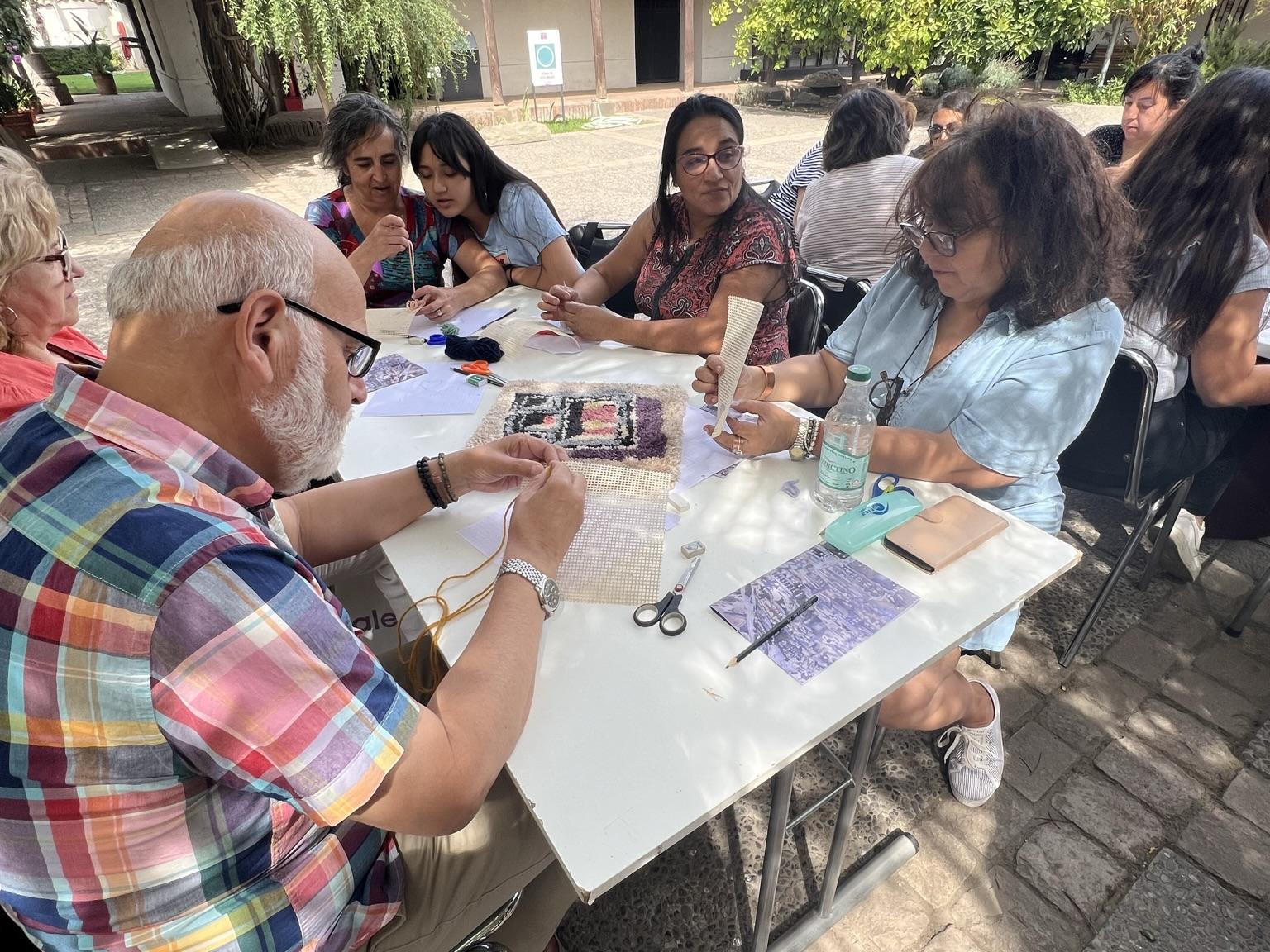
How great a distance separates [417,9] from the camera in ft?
33.3

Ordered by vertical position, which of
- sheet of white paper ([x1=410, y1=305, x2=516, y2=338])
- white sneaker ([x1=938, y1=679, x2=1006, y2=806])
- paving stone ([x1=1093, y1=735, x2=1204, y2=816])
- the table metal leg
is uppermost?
sheet of white paper ([x1=410, y1=305, x2=516, y2=338])

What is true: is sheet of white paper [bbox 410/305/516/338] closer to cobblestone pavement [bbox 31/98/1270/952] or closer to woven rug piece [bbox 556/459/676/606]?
woven rug piece [bbox 556/459/676/606]

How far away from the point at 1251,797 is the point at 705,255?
2256mm

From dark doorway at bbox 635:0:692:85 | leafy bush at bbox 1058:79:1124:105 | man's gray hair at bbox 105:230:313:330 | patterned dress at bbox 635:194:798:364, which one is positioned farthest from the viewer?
dark doorway at bbox 635:0:692:85

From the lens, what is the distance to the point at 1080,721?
2.09 meters

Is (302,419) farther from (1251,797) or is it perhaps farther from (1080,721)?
(1251,797)

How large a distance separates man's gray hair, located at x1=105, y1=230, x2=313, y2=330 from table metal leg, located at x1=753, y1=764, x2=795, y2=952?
1.10m

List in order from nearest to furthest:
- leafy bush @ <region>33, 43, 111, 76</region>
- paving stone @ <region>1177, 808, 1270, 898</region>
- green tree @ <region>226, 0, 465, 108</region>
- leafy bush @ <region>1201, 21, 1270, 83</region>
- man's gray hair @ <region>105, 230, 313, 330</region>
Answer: man's gray hair @ <region>105, 230, 313, 330</region>, paving stone @ <region>1177, 808, 1270, 898</region>, green tree @ <region>226, 0, 465, 108</region>, leafy bush @ <region>1201, 21, 1270, 83</region>, leafy bush @ <region>33, 43, 111, 76</region>

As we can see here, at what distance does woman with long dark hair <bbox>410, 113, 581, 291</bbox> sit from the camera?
284 cm

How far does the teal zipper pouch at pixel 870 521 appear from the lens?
1.31 m

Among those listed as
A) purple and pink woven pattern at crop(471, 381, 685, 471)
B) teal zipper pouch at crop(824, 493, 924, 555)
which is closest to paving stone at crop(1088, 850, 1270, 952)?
teal zipper pouch at crop(824, 493, 924, 555)

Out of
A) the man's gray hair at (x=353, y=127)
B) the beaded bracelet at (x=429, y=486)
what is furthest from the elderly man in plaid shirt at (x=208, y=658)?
the man's gray hair at (x=353, y=127)

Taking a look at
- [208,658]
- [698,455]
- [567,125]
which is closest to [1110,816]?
[698,455]

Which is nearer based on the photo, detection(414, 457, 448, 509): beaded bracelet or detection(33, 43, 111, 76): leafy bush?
detection(414, 457, 448, 509): beaded bracelet
